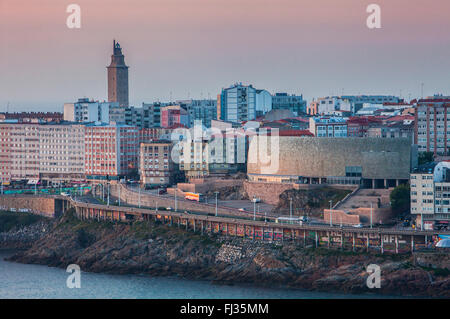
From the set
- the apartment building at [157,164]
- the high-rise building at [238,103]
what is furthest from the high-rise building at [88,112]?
the apartment building at [157,164]

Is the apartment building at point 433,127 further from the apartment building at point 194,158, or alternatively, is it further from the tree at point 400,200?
the tree at point 400,200

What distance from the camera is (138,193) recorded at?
79125 mm

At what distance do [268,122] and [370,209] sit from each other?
3115 centimetres

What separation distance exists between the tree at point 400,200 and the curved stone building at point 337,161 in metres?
5.34

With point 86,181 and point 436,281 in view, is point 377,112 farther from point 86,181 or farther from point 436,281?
point 436,281

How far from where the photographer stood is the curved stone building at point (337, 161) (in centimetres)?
7244

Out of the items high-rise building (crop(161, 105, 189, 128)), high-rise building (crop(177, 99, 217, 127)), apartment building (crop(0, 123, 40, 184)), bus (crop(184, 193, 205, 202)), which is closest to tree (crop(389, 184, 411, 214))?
bus (crop(184, 193, 205, 202))

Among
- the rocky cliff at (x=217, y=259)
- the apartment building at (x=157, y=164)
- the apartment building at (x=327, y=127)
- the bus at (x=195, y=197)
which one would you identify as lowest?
the rocky cliff at (x=217, y=259)

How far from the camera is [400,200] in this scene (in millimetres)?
66250

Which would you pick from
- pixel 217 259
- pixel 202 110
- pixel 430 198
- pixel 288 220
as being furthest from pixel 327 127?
pixel 217 259

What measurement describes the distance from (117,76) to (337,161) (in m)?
48.9

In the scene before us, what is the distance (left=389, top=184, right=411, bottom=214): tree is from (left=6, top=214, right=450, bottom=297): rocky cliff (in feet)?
19.5

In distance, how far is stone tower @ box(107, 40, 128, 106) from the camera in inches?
4670

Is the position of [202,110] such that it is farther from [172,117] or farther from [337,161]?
[337,161]
